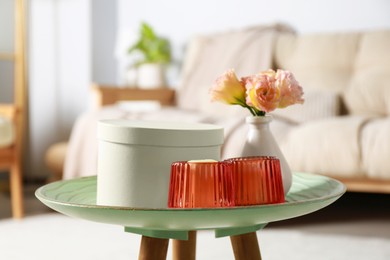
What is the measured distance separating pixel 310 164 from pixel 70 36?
185 cm

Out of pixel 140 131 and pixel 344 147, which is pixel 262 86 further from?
pixel 344 147

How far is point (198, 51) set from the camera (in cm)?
331

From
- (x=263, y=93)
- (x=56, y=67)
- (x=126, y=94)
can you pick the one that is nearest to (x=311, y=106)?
(x=126, y=94)

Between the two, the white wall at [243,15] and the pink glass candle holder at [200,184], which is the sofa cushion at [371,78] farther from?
the pink glass candle holder at [200,184]

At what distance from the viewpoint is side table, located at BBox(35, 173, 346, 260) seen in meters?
0.84

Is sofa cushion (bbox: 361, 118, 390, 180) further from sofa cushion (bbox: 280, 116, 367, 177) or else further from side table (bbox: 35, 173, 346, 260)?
side table (bbox: 35, 173, 346, 260)

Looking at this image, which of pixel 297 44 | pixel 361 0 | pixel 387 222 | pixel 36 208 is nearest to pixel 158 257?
pixel 387 222

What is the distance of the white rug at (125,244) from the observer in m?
1.90

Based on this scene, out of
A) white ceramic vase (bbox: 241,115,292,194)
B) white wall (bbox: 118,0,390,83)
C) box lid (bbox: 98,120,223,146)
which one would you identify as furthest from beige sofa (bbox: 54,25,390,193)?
box lid (bbox: 98,120,223,146)

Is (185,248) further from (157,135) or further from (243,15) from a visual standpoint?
(243,15)

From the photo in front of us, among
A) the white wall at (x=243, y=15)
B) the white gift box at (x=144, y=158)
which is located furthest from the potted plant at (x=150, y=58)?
the white gift box at (x=144, y=158)

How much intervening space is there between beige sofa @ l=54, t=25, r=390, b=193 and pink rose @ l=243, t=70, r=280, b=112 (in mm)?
1040

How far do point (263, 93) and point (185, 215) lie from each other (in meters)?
0.31

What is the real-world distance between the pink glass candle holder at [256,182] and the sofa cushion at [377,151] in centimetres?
122
